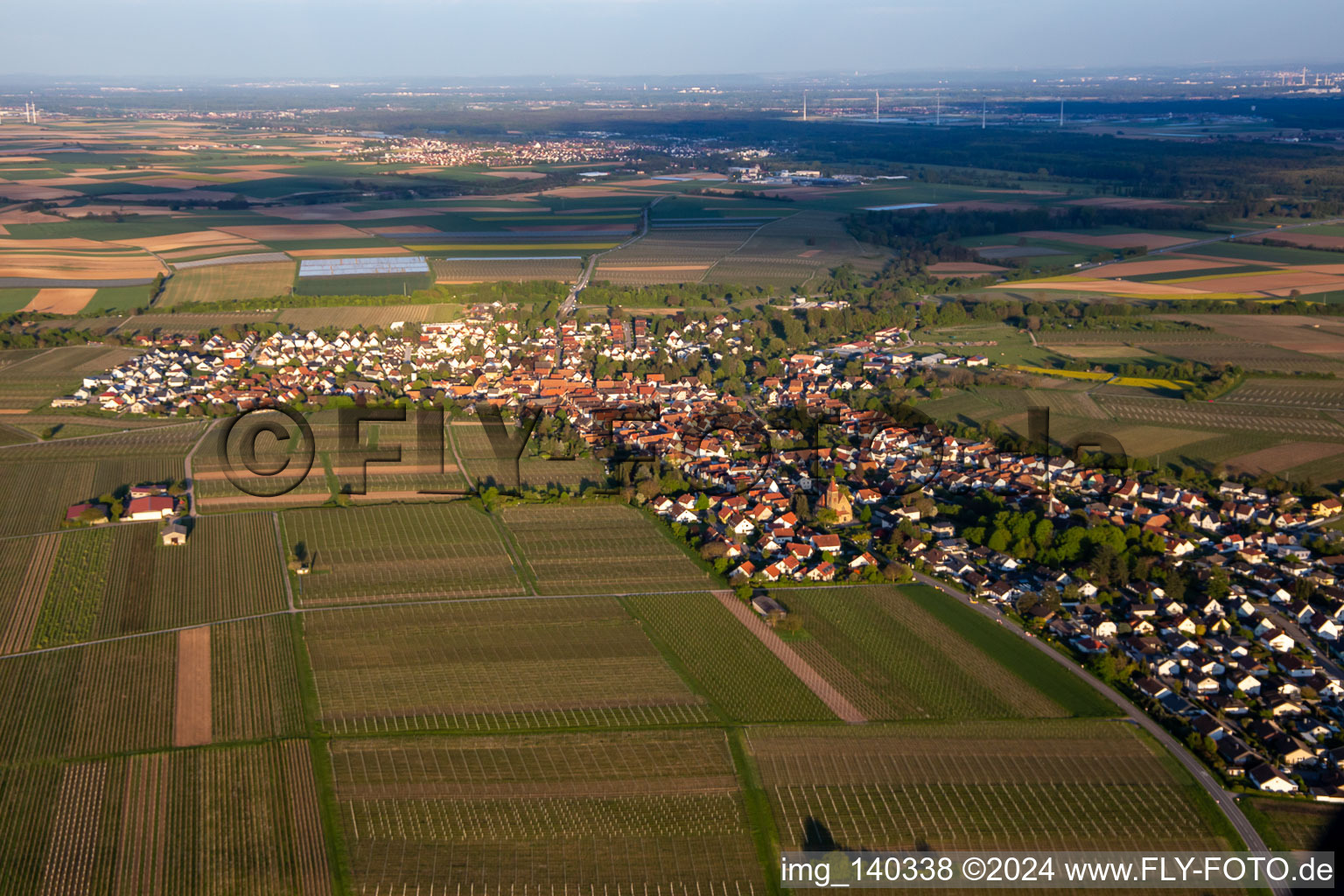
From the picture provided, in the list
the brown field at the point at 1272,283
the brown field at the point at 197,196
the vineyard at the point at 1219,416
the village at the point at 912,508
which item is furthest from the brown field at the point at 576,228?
the vineyard at the point at 1219,416

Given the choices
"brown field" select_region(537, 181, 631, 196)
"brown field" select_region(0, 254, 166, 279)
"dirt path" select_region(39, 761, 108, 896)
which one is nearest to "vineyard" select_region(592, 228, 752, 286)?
"brown field" select_region(537, 181, 631, 196)

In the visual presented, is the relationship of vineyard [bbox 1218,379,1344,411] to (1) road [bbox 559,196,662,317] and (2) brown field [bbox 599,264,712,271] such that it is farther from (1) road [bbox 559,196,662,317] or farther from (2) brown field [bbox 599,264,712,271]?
(2) brown field [bbox 599,264,712,271]

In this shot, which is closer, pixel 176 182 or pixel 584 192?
pixel 584 192

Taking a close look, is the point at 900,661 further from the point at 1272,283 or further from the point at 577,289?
the point at 1272,283

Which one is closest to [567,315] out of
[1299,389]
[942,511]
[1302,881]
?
[942,511]

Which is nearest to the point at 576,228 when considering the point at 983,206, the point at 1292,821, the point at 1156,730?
the point at 983,206

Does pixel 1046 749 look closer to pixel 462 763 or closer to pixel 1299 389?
pixel 462 763

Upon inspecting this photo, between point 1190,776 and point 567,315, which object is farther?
point 567,315
